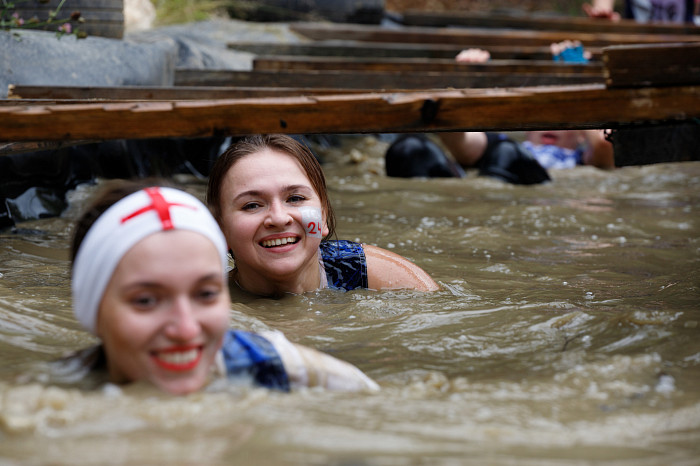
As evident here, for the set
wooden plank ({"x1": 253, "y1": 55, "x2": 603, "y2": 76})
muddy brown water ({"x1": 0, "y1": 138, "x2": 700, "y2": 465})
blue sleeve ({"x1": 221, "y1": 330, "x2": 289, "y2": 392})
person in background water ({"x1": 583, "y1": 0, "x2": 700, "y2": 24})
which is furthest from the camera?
person in background water ({"x1": 583, "y1": 0, "x2": 700, "y2": 24})

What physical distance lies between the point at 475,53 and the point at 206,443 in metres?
6.88

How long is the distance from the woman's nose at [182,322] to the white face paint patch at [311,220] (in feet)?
5.23

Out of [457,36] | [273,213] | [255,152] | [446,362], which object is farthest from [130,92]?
[457,36]

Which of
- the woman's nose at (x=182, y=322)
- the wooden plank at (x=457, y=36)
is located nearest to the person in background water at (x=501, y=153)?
the wooden plank at (x=457, y=36)

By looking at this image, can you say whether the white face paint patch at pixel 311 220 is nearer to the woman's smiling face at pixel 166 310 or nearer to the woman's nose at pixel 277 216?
the woman's nose at pixel 277 216

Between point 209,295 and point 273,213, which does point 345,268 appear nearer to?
point 273,213

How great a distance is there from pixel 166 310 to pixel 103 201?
0.50 metres

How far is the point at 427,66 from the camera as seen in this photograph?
24.8ft

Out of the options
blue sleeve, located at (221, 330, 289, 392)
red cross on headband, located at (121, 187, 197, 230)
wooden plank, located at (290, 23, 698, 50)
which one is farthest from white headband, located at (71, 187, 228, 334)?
wooden plank, located at (290, 23, 698, 50)

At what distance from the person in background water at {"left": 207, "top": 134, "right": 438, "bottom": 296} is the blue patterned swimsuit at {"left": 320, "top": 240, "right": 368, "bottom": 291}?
0.26 feet

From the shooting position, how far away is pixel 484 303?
152 inches

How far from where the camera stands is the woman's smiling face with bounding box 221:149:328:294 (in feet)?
12.4

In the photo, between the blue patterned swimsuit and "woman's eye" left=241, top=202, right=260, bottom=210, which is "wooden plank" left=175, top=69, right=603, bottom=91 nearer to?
the blue patterned swimsuit

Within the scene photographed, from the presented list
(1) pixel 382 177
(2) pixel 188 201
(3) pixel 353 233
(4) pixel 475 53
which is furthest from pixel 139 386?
(4) pixel 475 53
